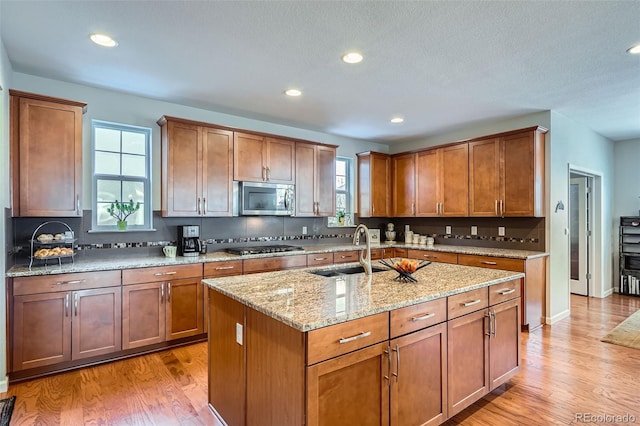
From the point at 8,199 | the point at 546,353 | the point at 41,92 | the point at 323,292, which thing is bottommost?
the point at 546,353

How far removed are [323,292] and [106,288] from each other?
7.32 ft

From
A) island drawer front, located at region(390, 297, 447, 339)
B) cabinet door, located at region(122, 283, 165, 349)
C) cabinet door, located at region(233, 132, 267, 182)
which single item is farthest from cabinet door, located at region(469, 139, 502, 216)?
cabinet door, located at region(122, 283, 165, 349)

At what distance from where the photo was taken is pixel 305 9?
219 cm

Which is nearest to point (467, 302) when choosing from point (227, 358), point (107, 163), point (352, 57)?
point (227, 358)

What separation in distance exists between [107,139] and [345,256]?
3213 mm

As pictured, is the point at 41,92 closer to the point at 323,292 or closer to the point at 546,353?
the point at 323,292

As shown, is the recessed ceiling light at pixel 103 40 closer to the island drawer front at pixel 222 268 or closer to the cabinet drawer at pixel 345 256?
the island drawer front at pixel 222 268

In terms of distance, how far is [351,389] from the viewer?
5.48 feet

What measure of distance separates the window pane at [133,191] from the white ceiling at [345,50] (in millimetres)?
1012

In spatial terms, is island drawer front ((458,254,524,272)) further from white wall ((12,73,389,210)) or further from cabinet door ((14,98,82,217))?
cabinet door ((14,98,82,217))

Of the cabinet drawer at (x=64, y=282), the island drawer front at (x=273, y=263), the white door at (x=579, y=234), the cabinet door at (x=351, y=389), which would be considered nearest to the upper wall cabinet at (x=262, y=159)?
the island drawer front at (x=273, y=263)

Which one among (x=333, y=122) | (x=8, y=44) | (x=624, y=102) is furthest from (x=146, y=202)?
(x=624, y=102)

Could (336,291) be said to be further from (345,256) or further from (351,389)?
(345,256)

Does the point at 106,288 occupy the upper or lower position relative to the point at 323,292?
lower
